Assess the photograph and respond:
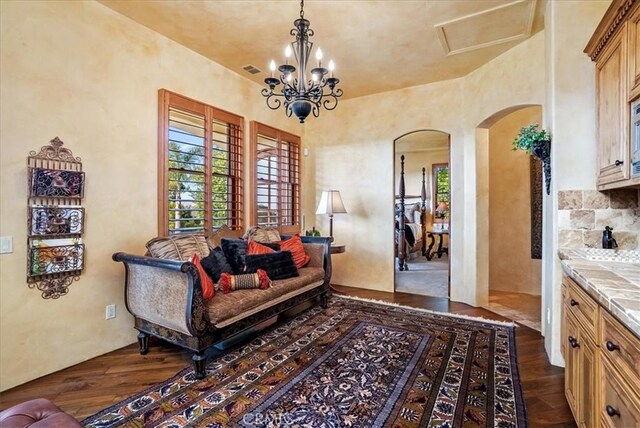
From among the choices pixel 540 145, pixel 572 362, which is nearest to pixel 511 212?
pixel 540 145

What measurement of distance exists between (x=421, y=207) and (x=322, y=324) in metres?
6.05

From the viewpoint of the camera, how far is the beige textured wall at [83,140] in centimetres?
231

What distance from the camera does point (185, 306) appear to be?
2.37 m

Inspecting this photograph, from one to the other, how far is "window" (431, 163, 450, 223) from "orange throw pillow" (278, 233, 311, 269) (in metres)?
5.70

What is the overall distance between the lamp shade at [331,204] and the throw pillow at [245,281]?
1.92 meters

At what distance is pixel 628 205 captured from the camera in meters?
2.37

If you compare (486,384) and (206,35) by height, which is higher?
(206,35)

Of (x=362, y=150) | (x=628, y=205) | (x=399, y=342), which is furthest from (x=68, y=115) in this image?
(x=628, y=205)

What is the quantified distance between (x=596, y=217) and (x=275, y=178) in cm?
376

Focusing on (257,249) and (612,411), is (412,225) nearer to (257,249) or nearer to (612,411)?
(257,249)

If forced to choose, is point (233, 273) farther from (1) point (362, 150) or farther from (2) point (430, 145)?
(2) point (430, 145)

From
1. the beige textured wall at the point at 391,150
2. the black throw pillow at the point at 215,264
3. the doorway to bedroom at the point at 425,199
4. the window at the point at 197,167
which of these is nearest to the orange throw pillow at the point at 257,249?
the black throw pillow at the point at 215,264

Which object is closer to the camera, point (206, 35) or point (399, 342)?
point (399, 342)

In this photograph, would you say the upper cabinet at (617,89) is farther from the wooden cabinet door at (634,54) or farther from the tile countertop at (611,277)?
the tile countertop at (611,277)
